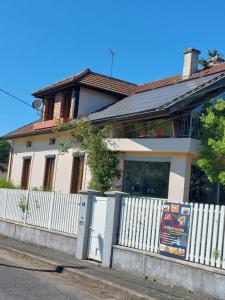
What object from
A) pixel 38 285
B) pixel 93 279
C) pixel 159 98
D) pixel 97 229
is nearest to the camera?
pixel 38 285

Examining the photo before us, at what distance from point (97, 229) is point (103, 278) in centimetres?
245

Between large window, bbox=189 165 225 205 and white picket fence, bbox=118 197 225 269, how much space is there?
459 centimetres

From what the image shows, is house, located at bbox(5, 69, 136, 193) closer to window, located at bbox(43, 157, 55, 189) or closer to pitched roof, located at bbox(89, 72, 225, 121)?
window, located at bbox(43, 157, 55, 189)

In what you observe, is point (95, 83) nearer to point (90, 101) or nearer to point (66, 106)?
point (90, 101)

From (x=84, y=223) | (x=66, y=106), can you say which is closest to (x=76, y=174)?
(x=66, y=106)

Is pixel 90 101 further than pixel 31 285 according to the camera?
Yes

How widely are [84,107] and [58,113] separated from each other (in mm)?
1592

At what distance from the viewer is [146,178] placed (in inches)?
651

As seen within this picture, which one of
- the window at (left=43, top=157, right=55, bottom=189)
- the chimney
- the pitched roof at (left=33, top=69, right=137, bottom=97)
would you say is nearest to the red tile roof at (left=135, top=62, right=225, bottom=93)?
the chimney

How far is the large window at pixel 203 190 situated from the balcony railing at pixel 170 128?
3.76ft

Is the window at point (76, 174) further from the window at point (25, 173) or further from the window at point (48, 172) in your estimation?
the window at point (25, 173)

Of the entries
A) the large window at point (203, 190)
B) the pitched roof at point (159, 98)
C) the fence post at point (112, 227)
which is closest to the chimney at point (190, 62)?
the pitched roof at point (159, 98)

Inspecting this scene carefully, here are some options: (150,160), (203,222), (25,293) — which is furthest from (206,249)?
(150,160)

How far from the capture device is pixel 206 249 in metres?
9.07
